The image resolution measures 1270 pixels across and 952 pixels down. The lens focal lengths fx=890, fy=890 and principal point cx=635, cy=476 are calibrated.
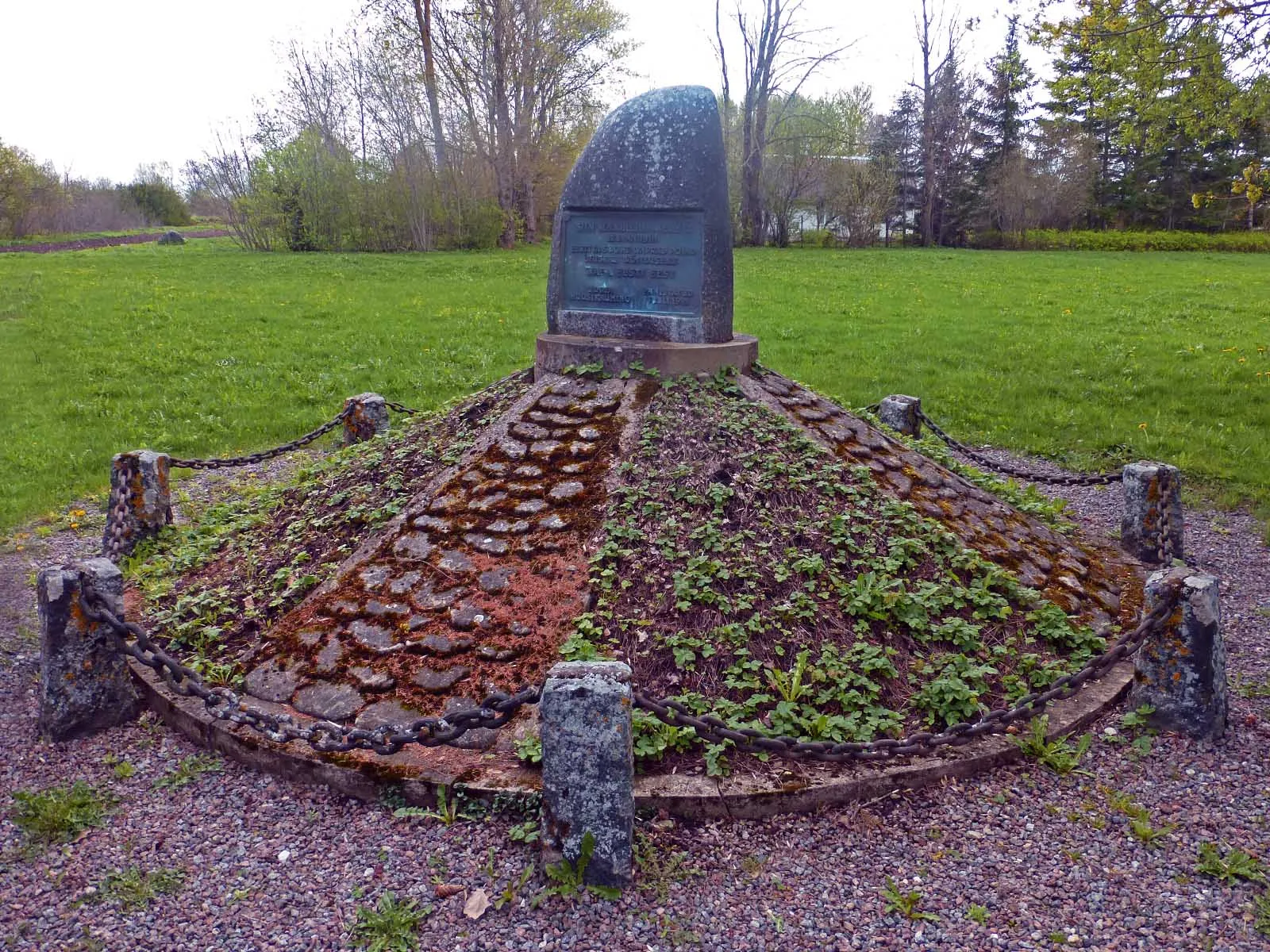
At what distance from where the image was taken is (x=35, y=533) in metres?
6.88

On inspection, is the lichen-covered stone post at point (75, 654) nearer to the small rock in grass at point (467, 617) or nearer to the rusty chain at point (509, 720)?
the rusty chain at point (509, 720)

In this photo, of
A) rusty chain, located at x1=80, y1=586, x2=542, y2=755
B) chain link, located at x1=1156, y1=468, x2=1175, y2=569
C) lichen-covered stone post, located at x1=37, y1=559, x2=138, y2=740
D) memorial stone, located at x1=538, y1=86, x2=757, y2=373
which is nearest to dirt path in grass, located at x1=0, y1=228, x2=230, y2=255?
memorial stone, located at x1=538, y1=86, x2=757, y2=373

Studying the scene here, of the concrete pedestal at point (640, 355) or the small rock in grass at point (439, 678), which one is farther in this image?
the concrete pedestal at point (640, 355)

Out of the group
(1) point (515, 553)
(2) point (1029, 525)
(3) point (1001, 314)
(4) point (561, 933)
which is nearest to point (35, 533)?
(1) point (515, 553)

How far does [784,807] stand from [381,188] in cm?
2983

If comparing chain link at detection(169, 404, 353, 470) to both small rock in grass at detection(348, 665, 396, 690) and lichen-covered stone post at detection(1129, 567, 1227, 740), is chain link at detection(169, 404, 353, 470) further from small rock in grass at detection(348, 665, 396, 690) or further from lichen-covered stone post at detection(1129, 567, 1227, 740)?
lichen-covered stone post at detection(1129, 567, 1227, 740)

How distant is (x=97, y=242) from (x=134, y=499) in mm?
38192

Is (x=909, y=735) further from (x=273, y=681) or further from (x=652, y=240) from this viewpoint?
(x=652, y=240)

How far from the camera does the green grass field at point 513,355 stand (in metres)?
9.09

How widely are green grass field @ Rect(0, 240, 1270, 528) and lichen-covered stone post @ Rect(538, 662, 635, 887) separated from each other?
629 cm

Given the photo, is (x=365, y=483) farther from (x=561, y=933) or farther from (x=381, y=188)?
(x=381, y=188)

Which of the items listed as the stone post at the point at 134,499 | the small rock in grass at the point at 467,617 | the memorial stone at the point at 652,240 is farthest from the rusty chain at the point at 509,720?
the memorial stone at the point at 652,240

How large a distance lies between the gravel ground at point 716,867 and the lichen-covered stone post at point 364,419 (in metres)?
4.23

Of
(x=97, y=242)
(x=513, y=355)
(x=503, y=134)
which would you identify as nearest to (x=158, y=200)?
(x=97, y=242)
